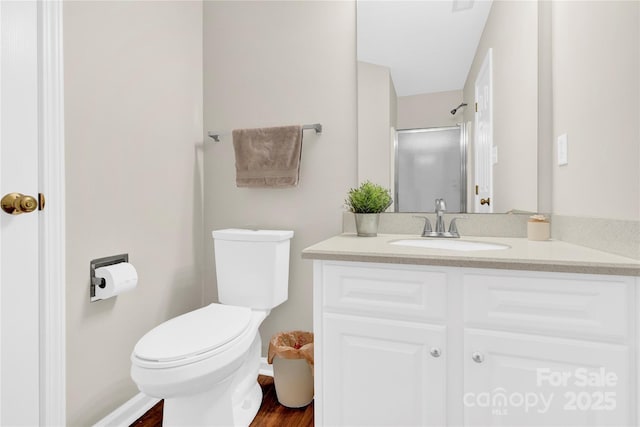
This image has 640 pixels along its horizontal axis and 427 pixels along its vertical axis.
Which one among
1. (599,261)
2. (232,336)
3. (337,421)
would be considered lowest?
(337,421)

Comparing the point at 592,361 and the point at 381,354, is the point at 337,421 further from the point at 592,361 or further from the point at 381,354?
the point at 592,361

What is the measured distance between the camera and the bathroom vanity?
87 centimetres

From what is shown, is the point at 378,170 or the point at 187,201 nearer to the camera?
the point at 378,170

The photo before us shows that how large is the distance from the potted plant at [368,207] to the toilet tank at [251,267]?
403mm

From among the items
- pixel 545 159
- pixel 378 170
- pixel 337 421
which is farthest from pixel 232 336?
pixel 545 159

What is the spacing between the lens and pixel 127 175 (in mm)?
1506

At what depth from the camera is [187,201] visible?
1884 mm

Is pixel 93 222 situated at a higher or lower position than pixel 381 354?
higher

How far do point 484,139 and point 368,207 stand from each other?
2.04 feet

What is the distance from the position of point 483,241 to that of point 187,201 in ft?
4.99

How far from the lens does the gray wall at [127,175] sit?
129 centimetres
